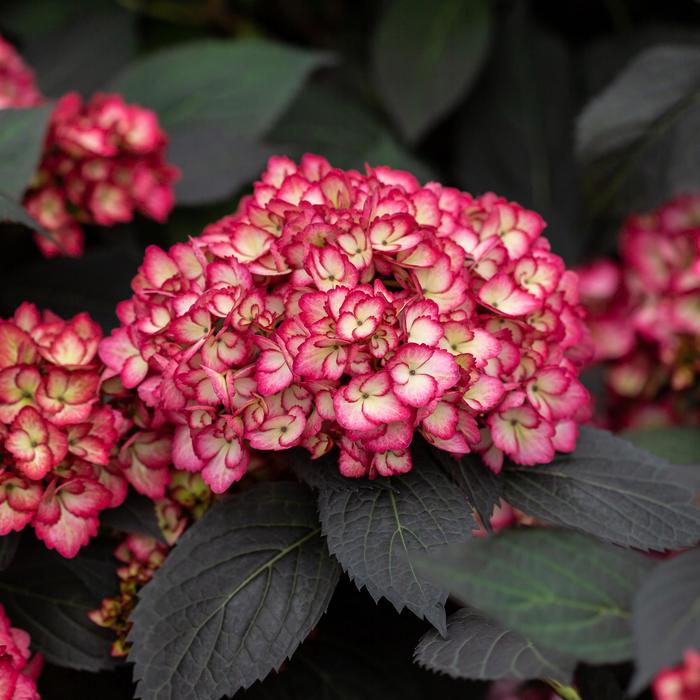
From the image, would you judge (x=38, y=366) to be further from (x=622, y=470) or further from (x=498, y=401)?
(x=622, y=470)

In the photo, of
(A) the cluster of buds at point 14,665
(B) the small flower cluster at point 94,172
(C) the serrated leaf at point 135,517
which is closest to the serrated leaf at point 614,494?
(C) the serrated leaf at point 135,517

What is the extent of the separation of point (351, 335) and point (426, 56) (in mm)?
944

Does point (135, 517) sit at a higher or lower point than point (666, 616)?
lower

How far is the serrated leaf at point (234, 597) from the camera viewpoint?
0.68 m

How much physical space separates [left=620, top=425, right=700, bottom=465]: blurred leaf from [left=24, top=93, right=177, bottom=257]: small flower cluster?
0.61 m

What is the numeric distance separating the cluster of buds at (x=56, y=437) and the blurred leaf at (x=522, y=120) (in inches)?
36.3

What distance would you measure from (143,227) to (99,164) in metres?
0.22

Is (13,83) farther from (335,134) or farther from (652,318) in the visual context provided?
(652,318)

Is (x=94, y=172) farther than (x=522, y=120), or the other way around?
(x=522, y=120)

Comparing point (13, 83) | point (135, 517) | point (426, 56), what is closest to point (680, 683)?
point (135, 517)

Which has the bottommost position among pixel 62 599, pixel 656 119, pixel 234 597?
pixel 62 599

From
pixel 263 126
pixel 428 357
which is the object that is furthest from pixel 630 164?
pixel 428 357

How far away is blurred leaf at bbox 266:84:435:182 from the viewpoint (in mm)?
1420

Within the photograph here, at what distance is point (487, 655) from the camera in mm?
613
